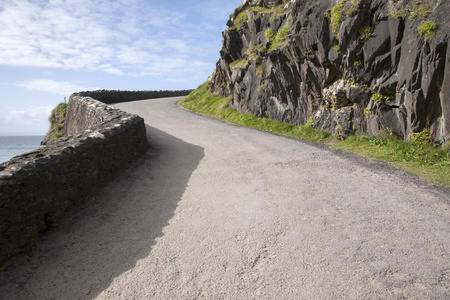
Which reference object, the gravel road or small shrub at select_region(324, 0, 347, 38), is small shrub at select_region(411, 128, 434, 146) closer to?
the gravel road

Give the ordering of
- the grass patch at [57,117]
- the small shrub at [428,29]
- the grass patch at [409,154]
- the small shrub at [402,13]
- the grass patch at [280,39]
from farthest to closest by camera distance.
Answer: the grass patch at [57,117] < the grass patch at [280,39] < the small shrub at [402,13] < the small shrub at [428,29] < the grass patch at [409,154]

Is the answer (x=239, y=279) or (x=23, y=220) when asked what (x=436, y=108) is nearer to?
(x=239, y=279)

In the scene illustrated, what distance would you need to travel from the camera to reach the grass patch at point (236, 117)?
1455 centimetres

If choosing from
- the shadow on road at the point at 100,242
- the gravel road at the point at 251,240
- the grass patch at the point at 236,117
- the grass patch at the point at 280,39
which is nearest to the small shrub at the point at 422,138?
the gravel road at the point at 251,240

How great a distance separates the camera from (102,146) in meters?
7.81

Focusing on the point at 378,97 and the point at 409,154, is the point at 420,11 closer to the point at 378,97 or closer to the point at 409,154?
the point at 378,97

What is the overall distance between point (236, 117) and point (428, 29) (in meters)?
12.2

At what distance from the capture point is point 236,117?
2023 cm

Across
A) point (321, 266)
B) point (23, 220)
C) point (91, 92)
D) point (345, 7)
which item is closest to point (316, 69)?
point (345, 7)

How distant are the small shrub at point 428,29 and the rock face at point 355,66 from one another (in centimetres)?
3

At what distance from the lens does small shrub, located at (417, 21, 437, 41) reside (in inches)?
369

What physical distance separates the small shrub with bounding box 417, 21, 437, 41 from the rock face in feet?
0.09

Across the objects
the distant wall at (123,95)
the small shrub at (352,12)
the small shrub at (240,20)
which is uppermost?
the small shrub at (240,20)

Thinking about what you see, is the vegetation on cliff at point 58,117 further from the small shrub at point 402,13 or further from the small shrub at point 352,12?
the small shrub at point 402,13
